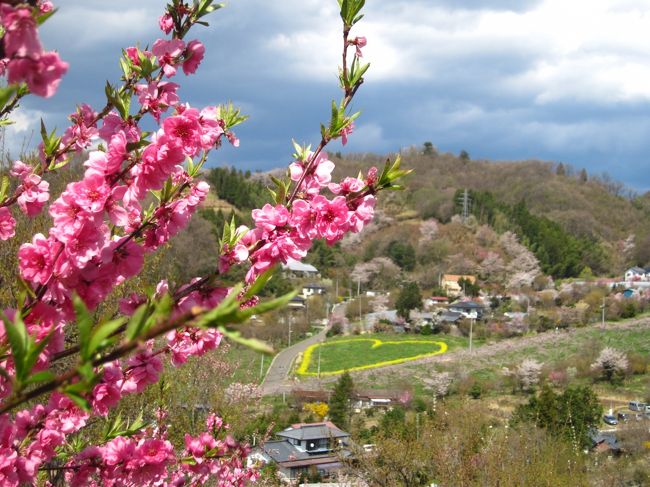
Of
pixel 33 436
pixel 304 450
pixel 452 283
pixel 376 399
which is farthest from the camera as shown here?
pixel 452 283

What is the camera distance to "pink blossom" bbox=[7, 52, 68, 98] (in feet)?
3.49

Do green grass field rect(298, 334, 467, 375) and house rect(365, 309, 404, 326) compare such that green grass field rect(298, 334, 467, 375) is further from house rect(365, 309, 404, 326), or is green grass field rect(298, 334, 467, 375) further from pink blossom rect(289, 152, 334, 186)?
pink blossom rect(289, 152, 334, 186)

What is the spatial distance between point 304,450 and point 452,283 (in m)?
43.3

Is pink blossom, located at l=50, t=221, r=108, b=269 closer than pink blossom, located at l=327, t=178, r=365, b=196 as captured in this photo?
Yes

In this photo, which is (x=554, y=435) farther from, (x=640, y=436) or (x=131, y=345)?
(x=131, y=345)

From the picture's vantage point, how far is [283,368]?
124ft

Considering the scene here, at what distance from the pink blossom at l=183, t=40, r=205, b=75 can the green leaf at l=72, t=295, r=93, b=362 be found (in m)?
1.49

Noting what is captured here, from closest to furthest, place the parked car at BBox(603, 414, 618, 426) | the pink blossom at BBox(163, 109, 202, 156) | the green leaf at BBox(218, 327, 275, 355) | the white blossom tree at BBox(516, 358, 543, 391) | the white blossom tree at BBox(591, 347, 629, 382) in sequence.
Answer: the green leaf at BBox(218, 327, 275, 355), the pink blossom at BBox(163, 109, 202, 156), the parked car at BBox(603, 414, 618, 426), the white blossom tree at BBox(516, 358, 543, 391), the white blossom tree at BBox(591, 347, 629, 382)

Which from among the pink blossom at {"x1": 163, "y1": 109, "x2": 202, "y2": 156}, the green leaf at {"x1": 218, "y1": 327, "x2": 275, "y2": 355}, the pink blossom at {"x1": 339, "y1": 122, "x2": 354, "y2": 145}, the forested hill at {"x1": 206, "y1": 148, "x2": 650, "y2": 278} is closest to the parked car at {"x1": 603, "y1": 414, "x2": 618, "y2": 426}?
the pink blossom at {"x1": 339, "y1": 122, "x2": 354, "y2": 145}

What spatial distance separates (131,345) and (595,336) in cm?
4484

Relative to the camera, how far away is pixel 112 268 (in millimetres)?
1705

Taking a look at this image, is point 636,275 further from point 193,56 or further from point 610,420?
point 193,56

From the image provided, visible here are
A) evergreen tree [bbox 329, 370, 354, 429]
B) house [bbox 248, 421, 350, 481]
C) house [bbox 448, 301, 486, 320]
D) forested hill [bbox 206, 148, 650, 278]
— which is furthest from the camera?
forested hill [bbox 206, 148, 650, 278]

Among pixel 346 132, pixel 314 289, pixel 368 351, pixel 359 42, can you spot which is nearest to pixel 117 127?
pixel 346 132
